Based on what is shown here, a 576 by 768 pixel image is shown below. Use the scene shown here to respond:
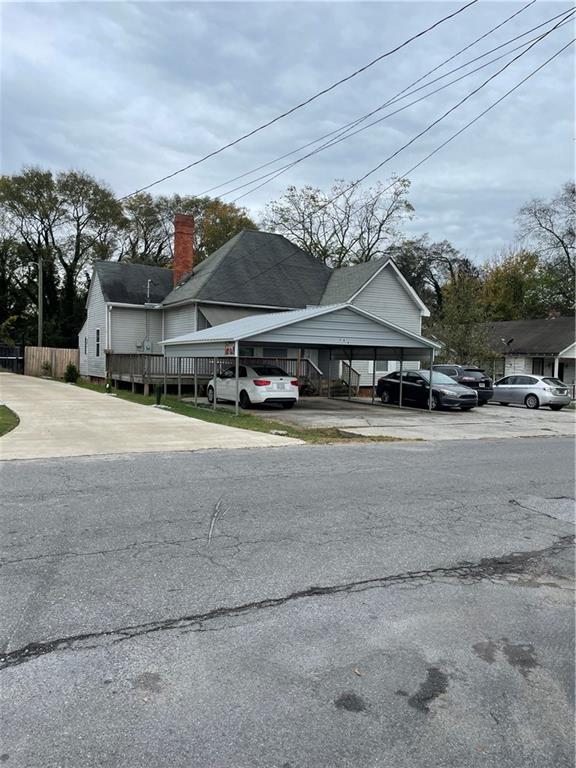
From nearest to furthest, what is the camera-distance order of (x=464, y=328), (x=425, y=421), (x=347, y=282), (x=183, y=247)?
(x=425, y=421)
(x=347, y=282)
(x=183, y=247)
(x=464, y=328)

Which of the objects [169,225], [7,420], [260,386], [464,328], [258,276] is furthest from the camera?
[169,225]

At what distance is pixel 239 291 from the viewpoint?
25.6 meters

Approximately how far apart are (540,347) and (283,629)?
39061mm

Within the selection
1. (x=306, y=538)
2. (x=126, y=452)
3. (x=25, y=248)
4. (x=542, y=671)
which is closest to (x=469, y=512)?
(x=306, y=538)

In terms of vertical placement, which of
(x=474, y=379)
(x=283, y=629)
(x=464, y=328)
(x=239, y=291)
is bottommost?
(x=283, y=629)

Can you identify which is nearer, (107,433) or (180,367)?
(107,433)

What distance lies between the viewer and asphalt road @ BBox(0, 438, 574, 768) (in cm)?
264

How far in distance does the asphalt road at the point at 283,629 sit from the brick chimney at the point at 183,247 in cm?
2342

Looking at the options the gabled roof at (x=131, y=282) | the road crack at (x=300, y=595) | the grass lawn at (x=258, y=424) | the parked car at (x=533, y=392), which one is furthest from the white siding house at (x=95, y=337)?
the road crack at (x=300, y=595)

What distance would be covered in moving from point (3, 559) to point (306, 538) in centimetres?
260

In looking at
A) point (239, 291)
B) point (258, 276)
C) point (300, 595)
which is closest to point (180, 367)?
point (239, 291)

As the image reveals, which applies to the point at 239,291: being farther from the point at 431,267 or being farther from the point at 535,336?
the point at 431,267

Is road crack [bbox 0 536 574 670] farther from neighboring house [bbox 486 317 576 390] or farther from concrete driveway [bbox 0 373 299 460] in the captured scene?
neighboring house [bbox 486 317 576 390]

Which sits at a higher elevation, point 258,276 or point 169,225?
point 169,225
